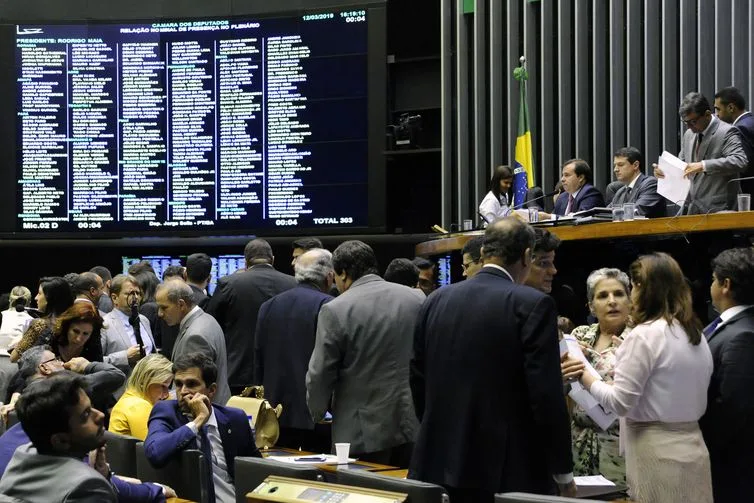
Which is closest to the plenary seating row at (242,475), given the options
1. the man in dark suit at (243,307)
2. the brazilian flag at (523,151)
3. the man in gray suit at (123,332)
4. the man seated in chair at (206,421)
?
the man seated in chair at (206,421)

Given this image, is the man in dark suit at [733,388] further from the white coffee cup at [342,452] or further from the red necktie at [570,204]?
the red necktie at [570,204]

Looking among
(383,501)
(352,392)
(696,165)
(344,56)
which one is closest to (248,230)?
(344,56)

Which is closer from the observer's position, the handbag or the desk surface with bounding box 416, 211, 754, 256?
the handbag

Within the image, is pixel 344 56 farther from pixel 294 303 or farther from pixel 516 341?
pixel 516 341

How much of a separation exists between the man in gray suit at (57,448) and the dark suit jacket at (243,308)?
3.11 m

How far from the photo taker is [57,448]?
2.99m

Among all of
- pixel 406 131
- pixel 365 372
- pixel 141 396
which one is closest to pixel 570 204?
pixel 406 131

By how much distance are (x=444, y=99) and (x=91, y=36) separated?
3322mm

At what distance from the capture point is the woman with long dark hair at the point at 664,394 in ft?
11.1

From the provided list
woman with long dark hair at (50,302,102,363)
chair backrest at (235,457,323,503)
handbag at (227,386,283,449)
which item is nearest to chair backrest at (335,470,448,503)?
chair backrest at (235,457,323,503)

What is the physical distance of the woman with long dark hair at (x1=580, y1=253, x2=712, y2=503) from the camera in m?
3.39

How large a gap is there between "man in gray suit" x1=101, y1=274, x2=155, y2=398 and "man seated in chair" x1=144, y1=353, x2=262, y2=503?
1.76 meters

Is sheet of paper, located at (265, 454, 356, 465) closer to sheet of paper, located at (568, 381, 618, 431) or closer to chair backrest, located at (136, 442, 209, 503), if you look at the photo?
chair backrest, located at (136, 442, 209, 503)

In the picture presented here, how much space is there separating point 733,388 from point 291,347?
7.86 feet
